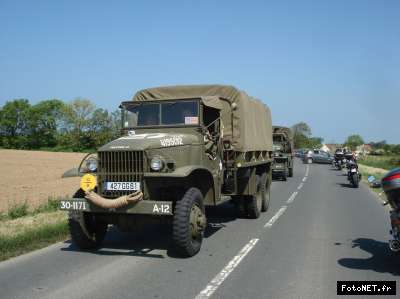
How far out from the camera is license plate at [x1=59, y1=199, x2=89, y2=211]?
7.12 meters

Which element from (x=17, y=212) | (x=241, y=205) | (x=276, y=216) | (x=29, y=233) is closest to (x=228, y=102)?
(x=241, y=205)

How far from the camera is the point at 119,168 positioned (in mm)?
7180

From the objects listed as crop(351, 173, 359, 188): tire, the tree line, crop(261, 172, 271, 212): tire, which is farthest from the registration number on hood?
the tree line

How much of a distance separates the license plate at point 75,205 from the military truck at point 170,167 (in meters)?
0.02

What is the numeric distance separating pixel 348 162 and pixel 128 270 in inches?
688

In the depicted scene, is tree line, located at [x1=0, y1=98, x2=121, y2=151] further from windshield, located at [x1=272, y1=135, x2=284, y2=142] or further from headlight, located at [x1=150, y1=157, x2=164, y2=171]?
headlight, located at [x1=150, y1=157, x2=164, y2=171]

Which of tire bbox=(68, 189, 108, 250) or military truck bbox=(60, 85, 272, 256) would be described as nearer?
military truck bbox=(60, 85, 272, 256)

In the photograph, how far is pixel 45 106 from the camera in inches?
4751

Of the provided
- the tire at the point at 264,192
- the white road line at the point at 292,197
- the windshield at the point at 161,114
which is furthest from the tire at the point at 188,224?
the white road line at the point at 292,197

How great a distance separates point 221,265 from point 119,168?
216 centimetres

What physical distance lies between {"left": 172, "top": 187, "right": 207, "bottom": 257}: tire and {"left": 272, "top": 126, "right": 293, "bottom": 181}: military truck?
719 inches

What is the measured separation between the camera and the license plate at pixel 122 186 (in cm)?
706

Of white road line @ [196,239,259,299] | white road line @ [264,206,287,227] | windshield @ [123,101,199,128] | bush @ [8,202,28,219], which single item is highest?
windshield @ [123,101,199,128]

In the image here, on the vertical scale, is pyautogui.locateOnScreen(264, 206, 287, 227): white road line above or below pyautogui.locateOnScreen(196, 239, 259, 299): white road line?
above
